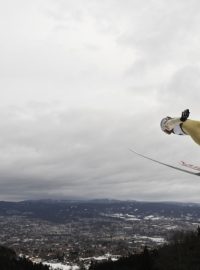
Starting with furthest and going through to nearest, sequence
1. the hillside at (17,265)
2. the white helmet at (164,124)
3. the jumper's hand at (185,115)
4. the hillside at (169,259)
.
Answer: the hillside at (17,265) → the hillside at (169,259) → the white helmet at (164,124) → the jumper's hand at (185,115)

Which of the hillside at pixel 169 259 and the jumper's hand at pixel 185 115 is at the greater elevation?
the jumper's hand at pixel 185 115

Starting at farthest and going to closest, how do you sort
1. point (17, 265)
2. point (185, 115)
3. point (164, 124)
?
point (17, 265) → point (164, 124) → point (185, 115)

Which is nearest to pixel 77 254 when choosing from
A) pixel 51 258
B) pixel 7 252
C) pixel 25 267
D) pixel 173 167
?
pixel 51 258

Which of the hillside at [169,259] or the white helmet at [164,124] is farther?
the hillside at [169,259]

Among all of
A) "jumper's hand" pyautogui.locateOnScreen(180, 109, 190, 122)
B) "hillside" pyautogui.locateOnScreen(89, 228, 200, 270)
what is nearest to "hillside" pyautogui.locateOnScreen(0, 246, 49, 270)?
"hillside" pyautogui.locateOnScreen(89, 228, 200, 270)

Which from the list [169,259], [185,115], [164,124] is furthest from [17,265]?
[185,115]

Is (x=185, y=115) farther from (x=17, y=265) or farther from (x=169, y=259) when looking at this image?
(x=17, y=265)

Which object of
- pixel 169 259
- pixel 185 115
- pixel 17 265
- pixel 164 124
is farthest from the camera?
pixel 17 265

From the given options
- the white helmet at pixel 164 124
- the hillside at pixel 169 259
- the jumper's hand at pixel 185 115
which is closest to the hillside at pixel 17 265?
the hillside at pixel 169 259

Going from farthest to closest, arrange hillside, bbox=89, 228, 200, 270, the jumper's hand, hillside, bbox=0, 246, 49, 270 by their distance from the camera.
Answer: hillside, bbox=0, 246, 49, 270
hillside, bbox=89, 228, 200, 270
the jumper's hand

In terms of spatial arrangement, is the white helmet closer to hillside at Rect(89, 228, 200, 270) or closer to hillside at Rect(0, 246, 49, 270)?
hillside at Rect(89, 228, 200, 270)

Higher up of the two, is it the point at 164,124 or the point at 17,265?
the point at 164,124

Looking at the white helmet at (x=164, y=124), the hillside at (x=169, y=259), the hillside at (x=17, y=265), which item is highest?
the white helmet at (x=164, y=124)

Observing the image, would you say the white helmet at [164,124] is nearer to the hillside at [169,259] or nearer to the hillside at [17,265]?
the hillside at [169,259]
